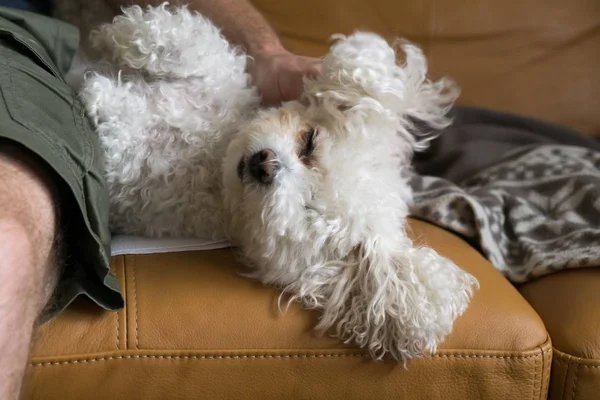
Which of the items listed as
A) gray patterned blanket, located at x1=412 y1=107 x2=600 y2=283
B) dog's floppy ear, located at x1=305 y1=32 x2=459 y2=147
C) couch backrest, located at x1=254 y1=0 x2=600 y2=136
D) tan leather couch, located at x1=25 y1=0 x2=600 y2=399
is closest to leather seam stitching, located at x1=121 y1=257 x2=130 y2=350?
tan leather couch, located at x1=25 y1=0 x2=600 y2=399

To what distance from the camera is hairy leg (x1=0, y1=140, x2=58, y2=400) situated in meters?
0.73

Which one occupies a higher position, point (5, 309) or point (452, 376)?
point (5, 309)

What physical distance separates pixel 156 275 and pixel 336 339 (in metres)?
0.33

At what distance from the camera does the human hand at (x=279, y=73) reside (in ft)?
4.50

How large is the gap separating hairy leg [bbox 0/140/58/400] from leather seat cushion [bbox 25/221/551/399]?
13 cm

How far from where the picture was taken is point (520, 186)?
1601 millimetres

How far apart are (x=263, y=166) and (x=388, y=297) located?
31 cm

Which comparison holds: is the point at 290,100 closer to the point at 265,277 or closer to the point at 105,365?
the point at 265,277

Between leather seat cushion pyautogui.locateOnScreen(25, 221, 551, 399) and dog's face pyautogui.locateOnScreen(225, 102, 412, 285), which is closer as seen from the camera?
leather seat cushion pyautogui.locateOnScreen(25, 221, 551, 399)

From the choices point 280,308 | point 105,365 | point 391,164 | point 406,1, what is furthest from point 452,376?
point 406,1

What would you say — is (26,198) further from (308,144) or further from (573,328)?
(573,328)

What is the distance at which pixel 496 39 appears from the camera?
1.80m

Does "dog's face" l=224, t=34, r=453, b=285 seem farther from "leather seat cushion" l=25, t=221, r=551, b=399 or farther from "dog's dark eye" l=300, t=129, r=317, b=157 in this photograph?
"leather seat cushion" l=25, t=221, r=551, b=399

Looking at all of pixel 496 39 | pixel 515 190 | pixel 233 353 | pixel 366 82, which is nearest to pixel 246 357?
pixel 233 353
